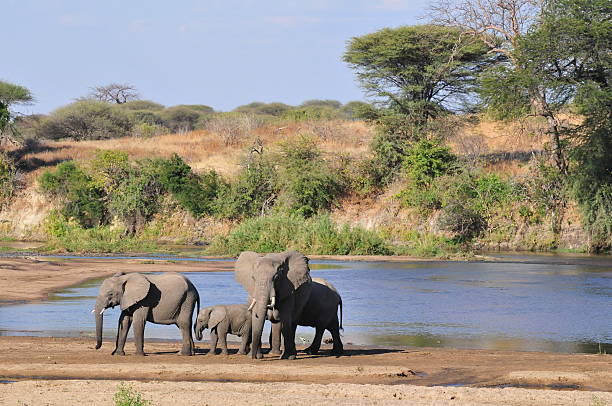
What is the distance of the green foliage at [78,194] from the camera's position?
5038 cm

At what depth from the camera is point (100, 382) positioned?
38.3ft

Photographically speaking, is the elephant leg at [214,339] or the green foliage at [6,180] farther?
the green foliage at [6,180]

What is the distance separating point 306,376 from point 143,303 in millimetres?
3359

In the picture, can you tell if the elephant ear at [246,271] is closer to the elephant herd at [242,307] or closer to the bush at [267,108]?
the elephant herd at [242,307]

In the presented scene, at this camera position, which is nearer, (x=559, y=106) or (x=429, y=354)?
(x=429, y=354)

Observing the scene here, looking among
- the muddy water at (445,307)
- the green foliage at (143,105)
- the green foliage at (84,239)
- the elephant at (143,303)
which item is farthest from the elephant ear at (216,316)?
the green foliage at (143,105)

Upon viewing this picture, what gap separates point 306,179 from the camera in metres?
48.5

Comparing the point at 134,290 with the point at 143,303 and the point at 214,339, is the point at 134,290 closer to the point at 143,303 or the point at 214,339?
the point at 143,303

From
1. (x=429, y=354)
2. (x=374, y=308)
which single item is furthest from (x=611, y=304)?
(x=429, y=354)

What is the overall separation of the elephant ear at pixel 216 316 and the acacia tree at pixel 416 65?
36230mm

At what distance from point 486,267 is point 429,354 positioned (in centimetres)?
2048

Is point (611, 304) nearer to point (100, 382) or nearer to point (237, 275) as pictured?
point (237, 275)

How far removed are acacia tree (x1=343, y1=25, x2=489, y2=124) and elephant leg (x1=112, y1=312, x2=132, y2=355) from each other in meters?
36.8

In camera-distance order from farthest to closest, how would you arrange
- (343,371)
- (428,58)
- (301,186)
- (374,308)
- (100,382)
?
1. (428,58)
2. (301,186)
3. (374,308)
4. (343,371)
5. (100,382)
